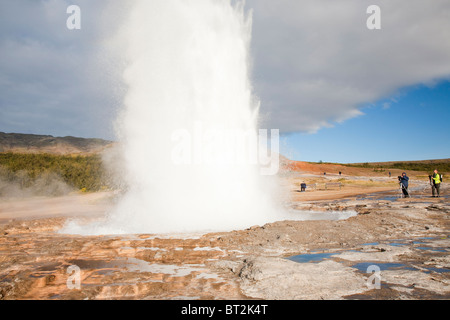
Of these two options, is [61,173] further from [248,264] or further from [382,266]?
[382,266]

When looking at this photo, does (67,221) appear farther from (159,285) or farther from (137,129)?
(159,285)

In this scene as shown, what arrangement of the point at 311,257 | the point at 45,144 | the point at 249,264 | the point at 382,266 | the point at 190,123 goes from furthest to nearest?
1. the point at 45,144
2. the point at 190,123
3. the point at 311,257
4. the point at 249,264
5. the point at 382,266

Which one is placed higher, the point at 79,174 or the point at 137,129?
the point at 137,129

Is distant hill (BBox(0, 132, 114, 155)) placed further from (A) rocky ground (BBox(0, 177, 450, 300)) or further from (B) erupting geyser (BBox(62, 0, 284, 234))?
(A) rocky ground (BBox(0, 177, 450, 300))

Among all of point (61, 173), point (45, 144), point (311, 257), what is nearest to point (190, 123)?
point (311, 257)

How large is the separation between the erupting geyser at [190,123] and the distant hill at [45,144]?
303 ft

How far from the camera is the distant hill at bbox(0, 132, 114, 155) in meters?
101

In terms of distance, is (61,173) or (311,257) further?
(61,173)

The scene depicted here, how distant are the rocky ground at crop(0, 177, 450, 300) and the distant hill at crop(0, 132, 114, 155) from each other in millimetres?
99177

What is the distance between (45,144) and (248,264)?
412 feet

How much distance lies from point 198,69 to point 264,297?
11637 mm

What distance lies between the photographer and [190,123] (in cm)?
1324

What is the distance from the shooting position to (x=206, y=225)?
1049 centimetres
